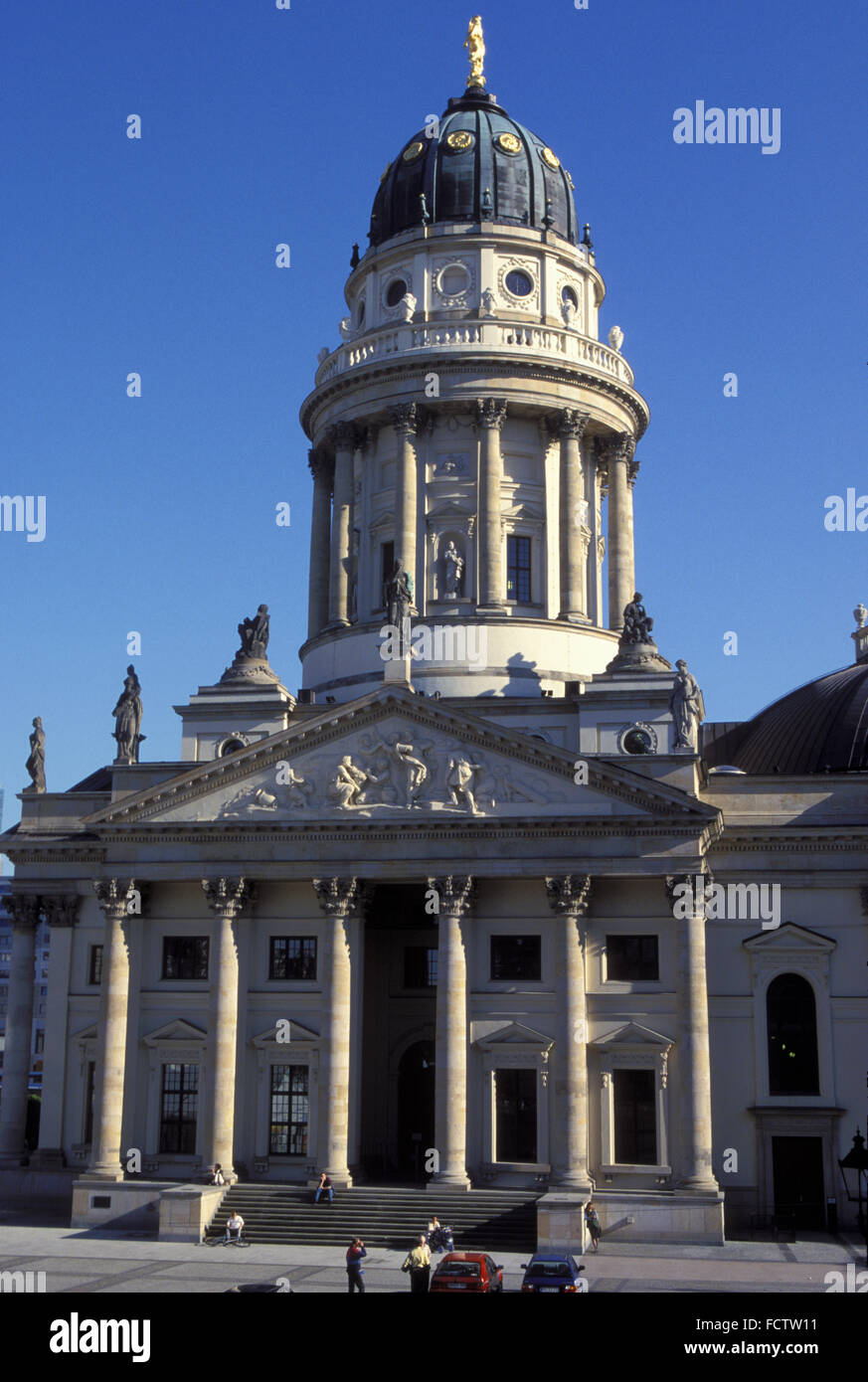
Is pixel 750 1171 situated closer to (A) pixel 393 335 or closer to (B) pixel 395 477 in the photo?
(B) pixel 395 477

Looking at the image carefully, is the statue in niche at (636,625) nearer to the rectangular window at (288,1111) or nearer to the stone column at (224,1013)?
the stone column at (224,1013)

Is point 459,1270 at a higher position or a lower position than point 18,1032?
lower

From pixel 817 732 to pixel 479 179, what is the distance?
26850 mm

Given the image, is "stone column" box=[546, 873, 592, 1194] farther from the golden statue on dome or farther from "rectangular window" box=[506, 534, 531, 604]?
the golden statue on dome

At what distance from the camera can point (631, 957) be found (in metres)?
48.0

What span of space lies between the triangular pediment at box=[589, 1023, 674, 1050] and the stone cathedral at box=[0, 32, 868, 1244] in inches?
3.8

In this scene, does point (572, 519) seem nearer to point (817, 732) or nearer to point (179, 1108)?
point (817, 732)

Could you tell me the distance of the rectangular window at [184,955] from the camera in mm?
50781

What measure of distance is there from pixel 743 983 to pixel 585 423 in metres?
23.8

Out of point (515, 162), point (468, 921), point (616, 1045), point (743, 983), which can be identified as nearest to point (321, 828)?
point (468, 921)

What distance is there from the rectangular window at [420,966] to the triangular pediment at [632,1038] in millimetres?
7849

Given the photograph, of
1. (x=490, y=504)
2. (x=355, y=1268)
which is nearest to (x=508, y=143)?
(x=490, y=504)

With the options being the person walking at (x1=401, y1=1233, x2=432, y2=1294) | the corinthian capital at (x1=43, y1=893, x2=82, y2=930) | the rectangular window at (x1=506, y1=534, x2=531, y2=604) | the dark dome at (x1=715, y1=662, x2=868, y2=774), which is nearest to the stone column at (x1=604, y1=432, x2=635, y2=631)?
the rectangular window at (x1=506, y1=534, x2=531, y2=604)

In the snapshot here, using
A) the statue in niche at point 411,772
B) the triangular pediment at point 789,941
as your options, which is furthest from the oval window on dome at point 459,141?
the triangular pediment at point 789,941
